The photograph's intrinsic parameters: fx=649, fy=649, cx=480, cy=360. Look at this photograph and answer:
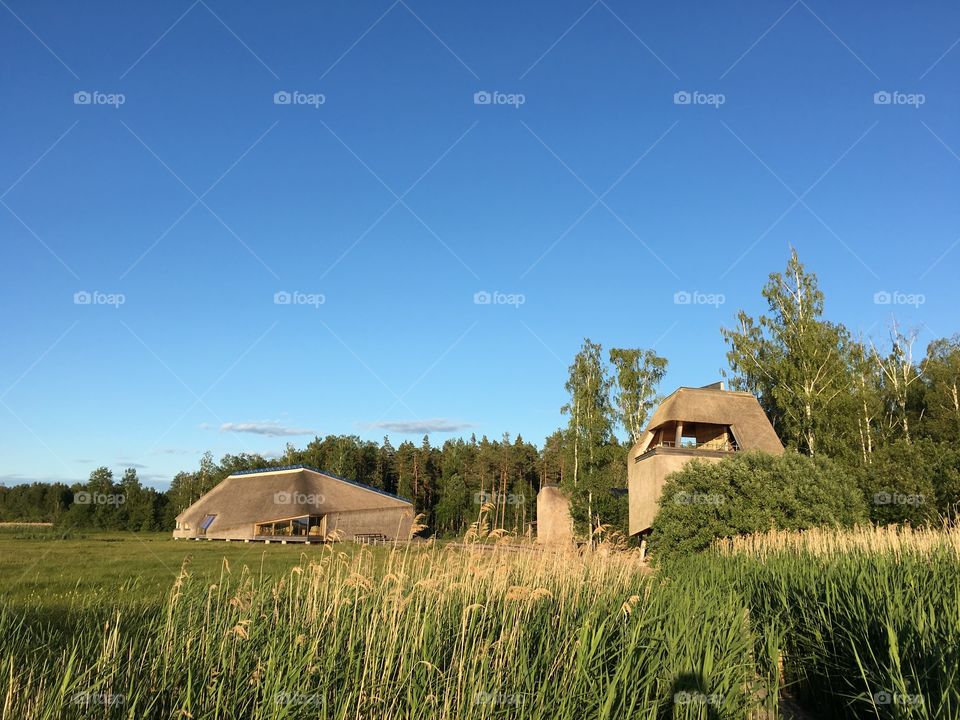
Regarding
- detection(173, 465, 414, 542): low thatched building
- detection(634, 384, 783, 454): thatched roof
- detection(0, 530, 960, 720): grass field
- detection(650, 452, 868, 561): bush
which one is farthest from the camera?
detection(173, 465, 414, 542): low thatched building

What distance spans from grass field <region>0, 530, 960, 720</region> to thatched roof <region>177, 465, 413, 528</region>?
38.6m

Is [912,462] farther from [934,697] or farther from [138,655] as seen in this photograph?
[138,655]

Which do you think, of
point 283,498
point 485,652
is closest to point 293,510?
point 283,498

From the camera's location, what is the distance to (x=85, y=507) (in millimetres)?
62656

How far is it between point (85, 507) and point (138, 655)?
227ft

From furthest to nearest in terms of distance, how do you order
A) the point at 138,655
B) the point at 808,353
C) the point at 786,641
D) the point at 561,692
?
the point at 808,353, the point at 786,641, the point at 138,655, the point at 561,692

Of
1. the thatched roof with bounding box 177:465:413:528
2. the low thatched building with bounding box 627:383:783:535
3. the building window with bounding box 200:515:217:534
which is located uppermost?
the low thatched building with bounding box 627:383:783:535

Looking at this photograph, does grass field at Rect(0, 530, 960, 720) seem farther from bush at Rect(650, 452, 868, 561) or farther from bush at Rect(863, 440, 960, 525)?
bush at Rect(863, 440, 960, 525)

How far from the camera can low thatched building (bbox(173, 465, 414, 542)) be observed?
44438 mm

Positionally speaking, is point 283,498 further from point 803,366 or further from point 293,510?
point 803,366

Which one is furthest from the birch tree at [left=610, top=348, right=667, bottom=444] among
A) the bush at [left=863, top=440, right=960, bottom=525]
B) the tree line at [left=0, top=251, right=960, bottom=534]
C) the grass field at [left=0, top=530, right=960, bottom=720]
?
the grass field at [left=0, top=530, right=960, bottom=720]

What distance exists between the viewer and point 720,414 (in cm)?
2502

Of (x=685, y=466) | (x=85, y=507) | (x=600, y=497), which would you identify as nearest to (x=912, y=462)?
(x=685, y=466)

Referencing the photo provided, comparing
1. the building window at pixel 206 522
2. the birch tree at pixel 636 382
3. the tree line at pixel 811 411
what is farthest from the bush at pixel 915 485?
the building window at pixel 206 522
